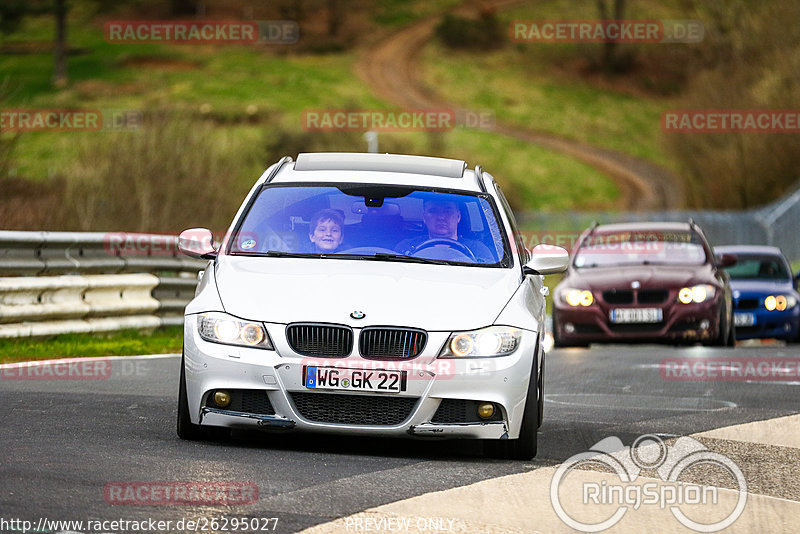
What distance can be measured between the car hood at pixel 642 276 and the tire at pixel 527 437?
32.0 feet

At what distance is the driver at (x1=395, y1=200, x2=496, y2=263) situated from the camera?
8938 millimetres

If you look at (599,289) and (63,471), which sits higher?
(63,471)

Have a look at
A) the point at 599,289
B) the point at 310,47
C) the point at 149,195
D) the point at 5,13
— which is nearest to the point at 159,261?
the point at 599,289

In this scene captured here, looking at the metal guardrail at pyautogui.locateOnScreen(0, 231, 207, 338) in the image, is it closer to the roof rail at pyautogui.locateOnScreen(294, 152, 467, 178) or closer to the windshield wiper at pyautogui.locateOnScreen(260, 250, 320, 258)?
the roof rail at pyautogui.locateOnScreen(294, 152, 467, 178)

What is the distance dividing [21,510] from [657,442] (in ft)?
13.8

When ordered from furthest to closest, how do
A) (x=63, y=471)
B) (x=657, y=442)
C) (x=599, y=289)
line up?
(x=599, y=289) < (x=657, y=442) < (x=63, y=471)

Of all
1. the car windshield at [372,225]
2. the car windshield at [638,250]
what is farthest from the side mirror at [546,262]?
the car windshield at [638,250]

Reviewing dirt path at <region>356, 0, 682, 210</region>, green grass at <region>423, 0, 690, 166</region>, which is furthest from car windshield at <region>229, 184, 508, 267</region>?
green grass at <region>423, 0, 690, 166</region>

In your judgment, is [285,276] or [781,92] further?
[781,92]

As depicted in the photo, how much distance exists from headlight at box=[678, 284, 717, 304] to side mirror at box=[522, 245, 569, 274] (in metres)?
8.66

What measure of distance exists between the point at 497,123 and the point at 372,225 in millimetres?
90645

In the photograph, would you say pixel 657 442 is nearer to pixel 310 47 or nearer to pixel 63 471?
pixel 63 471

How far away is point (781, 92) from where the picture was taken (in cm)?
4638

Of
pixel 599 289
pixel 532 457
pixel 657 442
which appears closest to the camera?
pixel 532 457
